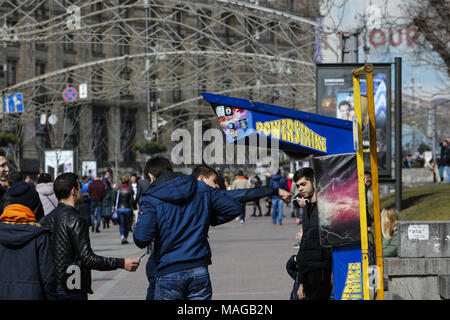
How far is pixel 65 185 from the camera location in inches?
247

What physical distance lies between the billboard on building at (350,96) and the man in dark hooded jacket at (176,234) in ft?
Result: 33.8

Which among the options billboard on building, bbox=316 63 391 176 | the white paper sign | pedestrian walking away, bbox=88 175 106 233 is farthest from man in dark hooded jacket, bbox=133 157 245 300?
pedestrian walking away, bbox=88 175 106 233

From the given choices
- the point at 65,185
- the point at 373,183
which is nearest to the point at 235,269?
the point at 65,185

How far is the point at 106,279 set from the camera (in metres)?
13.4

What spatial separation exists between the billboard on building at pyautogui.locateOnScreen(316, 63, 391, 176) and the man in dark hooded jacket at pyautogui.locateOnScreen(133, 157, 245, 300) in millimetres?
10293

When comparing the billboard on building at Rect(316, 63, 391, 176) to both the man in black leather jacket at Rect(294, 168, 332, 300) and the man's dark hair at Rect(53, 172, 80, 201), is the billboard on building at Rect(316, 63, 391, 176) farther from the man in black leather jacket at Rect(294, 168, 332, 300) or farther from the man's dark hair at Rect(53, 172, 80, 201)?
the man's dark hair at Rect(53, 172, 80, 201)

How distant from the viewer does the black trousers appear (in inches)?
268

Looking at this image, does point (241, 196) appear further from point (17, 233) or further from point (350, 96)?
point (350, 96)

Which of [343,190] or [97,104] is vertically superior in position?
[97,104]

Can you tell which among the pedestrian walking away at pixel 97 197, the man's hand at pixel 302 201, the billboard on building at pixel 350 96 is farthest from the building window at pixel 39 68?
the man's hand at pixel 302 201

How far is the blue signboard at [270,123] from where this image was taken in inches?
217

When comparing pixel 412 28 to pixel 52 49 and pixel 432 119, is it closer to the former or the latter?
pixel 432 119
